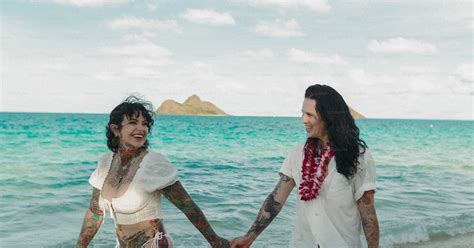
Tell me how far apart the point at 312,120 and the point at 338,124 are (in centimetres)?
17

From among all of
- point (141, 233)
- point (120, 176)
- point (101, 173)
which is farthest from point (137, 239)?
point (101, 173)

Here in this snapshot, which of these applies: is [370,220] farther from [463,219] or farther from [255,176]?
[255,176]

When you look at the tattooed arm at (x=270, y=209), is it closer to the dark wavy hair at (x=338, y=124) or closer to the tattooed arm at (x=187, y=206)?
the tattooed arm at (x=187, y=206)

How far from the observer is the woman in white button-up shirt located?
3.82 m

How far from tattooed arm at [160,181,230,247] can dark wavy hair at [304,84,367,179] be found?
3.56ft

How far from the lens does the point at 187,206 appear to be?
13.7ft

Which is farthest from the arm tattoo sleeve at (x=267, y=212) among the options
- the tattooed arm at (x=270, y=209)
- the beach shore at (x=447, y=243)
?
the beach shore at (x=447, y=243)

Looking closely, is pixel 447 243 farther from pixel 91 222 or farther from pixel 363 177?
pixel 91 222

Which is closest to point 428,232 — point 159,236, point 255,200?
point 255,200

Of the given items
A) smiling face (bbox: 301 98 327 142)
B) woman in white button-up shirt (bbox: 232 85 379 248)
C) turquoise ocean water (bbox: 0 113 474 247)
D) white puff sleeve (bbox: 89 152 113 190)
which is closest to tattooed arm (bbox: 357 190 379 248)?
woman in white button-up shirt (bbox: 232 85 379 248)

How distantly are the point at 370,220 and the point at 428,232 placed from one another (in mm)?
6338

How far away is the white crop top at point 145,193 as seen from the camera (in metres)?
4.00

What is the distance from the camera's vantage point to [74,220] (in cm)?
1024

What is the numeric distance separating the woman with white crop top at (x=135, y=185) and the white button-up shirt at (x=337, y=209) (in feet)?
2.72
